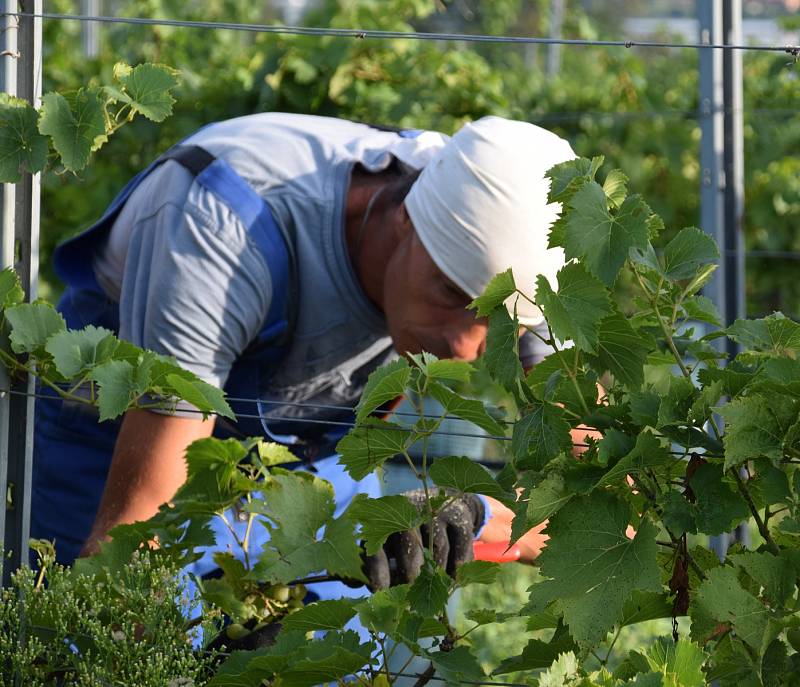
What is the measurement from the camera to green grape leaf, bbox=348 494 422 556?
4.26 ft

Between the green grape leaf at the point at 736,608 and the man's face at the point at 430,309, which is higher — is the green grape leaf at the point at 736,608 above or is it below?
above

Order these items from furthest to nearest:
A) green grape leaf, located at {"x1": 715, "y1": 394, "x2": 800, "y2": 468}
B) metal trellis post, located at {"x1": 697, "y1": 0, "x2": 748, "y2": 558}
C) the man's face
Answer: metal trellis post, located at {"x1": 697, "y1": 0, "x2": 748, "y2": 558} < the man's face < green grape leaf, located at {"x1": 715, "y1": 394, "x2": 800, "y2": 468}

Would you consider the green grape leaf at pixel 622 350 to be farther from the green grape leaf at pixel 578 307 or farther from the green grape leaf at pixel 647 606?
the green grape leaf at pixel 647 606

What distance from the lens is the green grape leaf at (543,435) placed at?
1.20 meters

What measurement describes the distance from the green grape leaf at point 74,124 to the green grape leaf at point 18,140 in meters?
0.02

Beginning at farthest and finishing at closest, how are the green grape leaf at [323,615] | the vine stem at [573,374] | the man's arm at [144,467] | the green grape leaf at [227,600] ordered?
1. the man's arm at [144,467]
2. the green grape leaf at [227,600]
3. the green grape leaf at [323,615]
4. the vine stem at [573,374]

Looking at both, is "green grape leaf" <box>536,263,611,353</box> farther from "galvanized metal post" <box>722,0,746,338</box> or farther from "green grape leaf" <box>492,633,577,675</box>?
"galvanized metal post" <box>722,0,746,338</box>

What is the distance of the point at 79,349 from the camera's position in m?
1.47

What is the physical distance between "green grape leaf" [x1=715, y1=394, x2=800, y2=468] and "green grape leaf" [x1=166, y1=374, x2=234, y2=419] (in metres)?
0.57

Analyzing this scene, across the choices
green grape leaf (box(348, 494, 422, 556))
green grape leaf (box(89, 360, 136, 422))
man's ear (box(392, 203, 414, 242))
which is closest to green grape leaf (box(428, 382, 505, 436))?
green grape leaf (box(348, 494, 422, 556))

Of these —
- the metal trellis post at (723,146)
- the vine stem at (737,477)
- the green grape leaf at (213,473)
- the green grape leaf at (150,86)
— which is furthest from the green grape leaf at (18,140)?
the metal trellis post at (723,146)

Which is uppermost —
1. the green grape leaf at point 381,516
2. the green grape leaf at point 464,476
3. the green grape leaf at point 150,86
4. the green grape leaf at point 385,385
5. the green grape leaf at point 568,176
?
the green grape leaf at point 150,86

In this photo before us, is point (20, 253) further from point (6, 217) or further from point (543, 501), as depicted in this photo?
point (543, 501)

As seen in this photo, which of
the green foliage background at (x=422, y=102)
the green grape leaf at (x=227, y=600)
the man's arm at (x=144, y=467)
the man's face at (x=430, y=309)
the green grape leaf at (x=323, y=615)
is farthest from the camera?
the green foliage background at (x=422, y=102)
